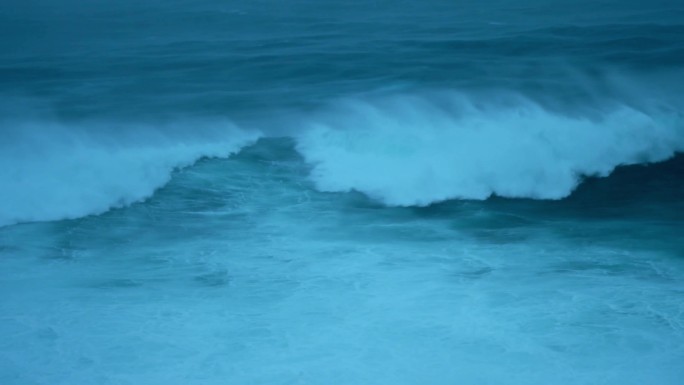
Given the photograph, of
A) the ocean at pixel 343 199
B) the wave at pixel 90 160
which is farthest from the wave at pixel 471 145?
the wave at pixel 90 160

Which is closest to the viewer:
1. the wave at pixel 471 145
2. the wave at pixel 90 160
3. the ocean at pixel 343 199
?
the ocean at pixel 343 199

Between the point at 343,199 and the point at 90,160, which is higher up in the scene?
the point at 90,160

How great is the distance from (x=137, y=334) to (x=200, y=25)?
38.6 feet

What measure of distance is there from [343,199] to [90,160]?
366cm

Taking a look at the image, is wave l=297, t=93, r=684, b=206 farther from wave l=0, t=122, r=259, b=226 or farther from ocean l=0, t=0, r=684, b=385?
wave l=0, t=122, r=259, b=226

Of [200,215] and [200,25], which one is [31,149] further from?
[200,25]

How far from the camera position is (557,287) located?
753cm

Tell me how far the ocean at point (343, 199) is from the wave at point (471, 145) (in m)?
0.04

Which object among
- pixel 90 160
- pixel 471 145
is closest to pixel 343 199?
pixel 471 145

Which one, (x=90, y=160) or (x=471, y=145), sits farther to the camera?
(x=471, y=145)

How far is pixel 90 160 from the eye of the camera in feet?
34.9

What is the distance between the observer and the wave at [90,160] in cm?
980

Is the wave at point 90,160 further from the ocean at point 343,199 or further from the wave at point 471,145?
the wave at point 471,145

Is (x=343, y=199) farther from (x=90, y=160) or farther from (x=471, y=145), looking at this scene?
(x=90, y=160)
